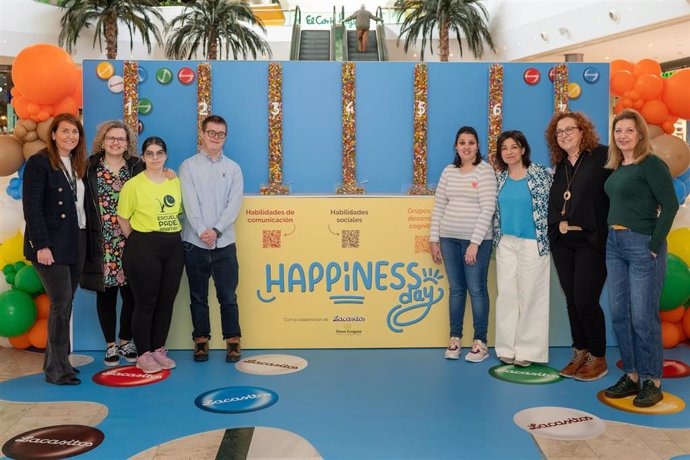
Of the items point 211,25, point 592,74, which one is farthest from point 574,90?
point 211,25

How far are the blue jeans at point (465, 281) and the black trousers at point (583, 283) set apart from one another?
534 millimetres

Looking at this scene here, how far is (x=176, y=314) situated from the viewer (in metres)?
4.65

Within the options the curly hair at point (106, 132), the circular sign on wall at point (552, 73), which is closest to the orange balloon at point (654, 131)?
the circular sign on wall at point (552, 73)

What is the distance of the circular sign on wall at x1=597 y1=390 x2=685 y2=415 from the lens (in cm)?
342

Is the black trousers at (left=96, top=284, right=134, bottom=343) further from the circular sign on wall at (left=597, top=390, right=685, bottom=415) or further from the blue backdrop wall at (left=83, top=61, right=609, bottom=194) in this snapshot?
the circular sign on wall at (left=597, top=390, right=685, bottom=415)

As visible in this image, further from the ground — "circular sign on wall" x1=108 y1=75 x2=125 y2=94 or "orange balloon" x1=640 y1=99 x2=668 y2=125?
"circular sign on wall" x1=108 y1=75 x2=125 y2=94

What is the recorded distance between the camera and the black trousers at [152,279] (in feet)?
12.7

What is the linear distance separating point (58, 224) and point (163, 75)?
7.05ft

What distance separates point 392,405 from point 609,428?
114 centimetres

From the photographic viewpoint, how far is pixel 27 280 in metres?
4.63

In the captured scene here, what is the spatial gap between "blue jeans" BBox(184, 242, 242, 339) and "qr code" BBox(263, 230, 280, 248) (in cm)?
32

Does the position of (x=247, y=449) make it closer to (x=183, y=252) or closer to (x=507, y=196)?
(x=183, y=252)

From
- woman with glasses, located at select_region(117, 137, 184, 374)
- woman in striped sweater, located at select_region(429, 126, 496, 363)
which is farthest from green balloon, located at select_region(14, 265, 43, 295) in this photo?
woman in striped sweater, located at select_region(429, 126, 496, 363)

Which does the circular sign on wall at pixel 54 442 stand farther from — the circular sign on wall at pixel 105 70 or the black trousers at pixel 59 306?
the circular sign on wall at pixel 105 70
